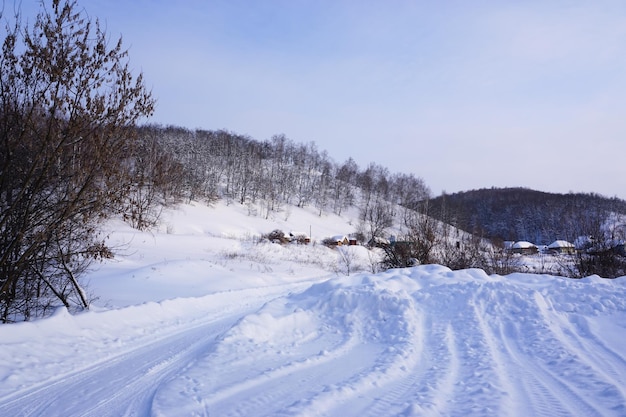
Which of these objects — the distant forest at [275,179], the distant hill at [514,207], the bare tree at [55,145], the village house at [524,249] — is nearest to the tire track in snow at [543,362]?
the bare tree at [55,145]

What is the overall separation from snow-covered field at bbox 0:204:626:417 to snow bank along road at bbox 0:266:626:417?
24 mm

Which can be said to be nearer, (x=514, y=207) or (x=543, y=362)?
(x=543, y=362)

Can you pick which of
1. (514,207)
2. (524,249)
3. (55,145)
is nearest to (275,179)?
(524,249)

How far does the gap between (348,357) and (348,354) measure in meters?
0.15

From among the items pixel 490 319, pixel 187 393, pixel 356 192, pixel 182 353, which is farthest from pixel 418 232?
pixel 356 192

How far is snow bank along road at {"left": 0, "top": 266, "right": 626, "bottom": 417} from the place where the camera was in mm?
3822

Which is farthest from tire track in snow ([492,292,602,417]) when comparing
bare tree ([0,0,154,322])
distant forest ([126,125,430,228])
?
distant forest ([126,125,430,228])

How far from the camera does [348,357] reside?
17.6 feet

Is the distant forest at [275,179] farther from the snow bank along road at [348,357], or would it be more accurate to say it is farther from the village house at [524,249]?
the snow bank along road at [348,357]

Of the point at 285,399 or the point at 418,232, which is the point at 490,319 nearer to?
the point at 285,399

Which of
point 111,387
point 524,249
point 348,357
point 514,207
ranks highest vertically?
point 514,207

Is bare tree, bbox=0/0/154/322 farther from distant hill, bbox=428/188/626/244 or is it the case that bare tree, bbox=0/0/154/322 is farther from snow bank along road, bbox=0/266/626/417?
distant hill, bbox=428/188/626/244

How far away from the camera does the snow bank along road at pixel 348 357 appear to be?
12.5ft

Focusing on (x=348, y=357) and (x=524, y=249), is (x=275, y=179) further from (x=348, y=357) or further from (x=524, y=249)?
(x=348, y=357)
